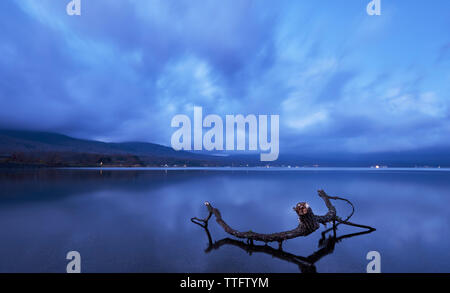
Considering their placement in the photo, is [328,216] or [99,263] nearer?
[99,263]

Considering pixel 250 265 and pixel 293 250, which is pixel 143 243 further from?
pixel 293 250

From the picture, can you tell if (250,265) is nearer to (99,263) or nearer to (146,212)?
(99,263)

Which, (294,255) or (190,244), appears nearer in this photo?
(294,255)

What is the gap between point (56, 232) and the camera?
39.9 ft

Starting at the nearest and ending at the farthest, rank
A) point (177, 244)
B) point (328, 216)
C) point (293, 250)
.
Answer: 1. point (293, 250)
2. point (177, 244)
3. point (328, 216)

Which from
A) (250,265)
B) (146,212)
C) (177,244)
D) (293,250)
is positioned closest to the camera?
(250,265)

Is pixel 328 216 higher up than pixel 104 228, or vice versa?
pixel 328 216

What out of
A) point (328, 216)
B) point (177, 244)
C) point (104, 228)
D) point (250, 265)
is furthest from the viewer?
point (104, 228)

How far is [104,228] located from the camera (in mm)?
13133

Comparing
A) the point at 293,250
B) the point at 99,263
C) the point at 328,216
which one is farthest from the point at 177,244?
the point at 328,216

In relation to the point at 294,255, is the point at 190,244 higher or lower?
lower
